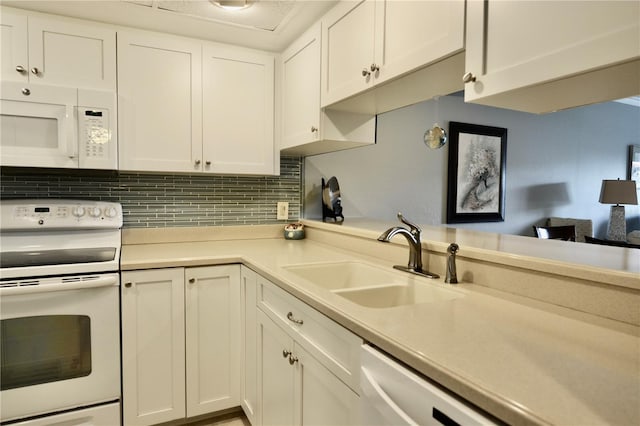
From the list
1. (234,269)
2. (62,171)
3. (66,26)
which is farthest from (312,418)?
(66,26)

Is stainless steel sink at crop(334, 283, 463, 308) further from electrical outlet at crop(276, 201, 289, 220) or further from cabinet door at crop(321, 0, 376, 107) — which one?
electrical outlet at crop(276, 201, 289, 220)

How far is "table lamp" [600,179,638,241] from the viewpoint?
416 centimetres

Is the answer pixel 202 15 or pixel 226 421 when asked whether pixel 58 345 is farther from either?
pixel 202 15

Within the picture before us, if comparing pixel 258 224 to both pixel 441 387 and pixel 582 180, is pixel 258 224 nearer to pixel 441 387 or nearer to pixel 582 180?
pixel 441 387

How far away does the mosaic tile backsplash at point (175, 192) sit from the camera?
2.08 m

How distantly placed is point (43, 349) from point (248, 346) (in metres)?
0.88

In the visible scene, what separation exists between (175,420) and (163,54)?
1967 millimetres

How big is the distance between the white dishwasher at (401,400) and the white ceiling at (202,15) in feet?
5.40

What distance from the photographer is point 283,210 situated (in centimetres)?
266

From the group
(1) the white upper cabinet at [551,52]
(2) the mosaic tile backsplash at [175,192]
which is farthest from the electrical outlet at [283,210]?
(1) the white upper cabinet at [551,52]

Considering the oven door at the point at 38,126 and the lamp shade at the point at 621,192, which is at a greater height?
the oven door at the point at 38,126

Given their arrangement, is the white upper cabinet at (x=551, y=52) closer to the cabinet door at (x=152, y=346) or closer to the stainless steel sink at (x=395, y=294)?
the stainless steel sink at (x=395, y=294)

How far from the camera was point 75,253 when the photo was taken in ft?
5.77

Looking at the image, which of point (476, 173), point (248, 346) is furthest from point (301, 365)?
point (476, 173)
